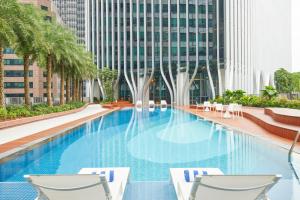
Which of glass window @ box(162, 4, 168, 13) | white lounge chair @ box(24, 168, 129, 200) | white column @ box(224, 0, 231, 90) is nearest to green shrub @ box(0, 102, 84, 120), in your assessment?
white lounge chair @ box(24, 168, 129, 200)

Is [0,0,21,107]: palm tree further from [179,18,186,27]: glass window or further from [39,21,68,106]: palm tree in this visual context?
[179,18,186,27]: glass window

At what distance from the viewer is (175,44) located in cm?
6022

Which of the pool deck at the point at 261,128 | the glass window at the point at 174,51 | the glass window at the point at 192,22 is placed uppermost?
the glass window at the point at 192,22

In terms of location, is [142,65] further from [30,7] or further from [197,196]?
[197,196]

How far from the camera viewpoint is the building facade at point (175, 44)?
5984 cm

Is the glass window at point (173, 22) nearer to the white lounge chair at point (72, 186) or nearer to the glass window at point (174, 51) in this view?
the glass window at point (174, 51)

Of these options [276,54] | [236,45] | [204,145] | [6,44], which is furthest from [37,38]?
[276,54]

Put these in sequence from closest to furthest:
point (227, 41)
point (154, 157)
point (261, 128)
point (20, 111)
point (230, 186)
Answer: point (230, 186), point (154, 157), point (261, 128), point (20, 111), point (227, 41)

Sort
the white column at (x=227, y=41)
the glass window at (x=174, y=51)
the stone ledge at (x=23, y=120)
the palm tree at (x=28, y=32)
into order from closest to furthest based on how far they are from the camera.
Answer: the stone ledge at (x=23, y=120) → the palm tree at (x=28, y=32) → the white column at (x=227, y=41) → the glass window at (x=174, y=51)

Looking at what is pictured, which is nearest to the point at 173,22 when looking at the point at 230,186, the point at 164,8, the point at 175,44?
the point at 164,8

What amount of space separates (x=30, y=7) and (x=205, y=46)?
131 feet

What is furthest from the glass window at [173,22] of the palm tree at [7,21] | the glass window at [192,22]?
the palm tree at [7,21]

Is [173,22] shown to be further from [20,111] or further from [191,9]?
[20,111]

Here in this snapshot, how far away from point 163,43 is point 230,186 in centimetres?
5744
